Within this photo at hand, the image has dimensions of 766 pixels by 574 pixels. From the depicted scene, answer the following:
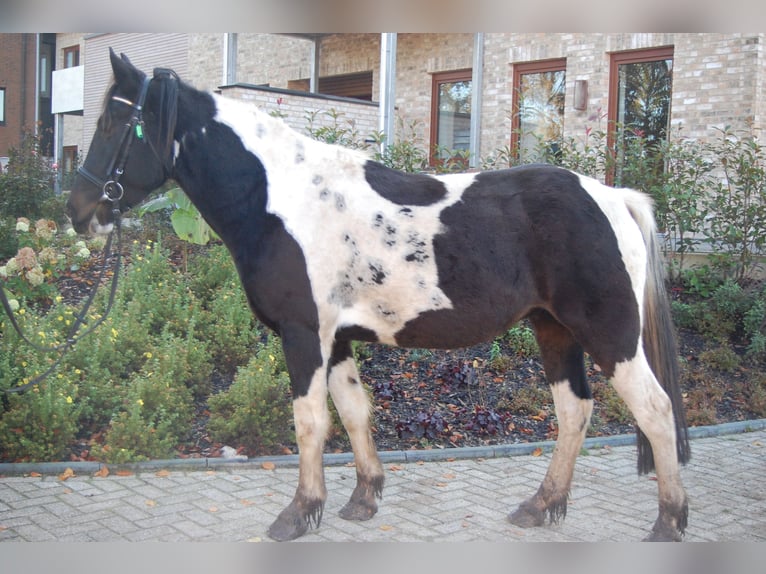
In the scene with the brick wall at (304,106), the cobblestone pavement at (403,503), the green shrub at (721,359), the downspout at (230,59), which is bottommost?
the cobblestone pavement at (403,503)

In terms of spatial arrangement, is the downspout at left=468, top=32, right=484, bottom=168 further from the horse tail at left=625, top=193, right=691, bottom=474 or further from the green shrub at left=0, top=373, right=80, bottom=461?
the green shrub at left=0, top=373, right=80, bottom=461

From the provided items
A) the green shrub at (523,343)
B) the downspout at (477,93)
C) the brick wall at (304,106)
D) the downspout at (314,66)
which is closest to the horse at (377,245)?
the green shrub at (523,343)

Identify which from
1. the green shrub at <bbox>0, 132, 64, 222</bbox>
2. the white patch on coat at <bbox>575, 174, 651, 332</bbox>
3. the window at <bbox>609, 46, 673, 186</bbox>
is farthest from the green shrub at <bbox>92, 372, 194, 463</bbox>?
the window at <bbox>609, 46, 673, 186</bbox>

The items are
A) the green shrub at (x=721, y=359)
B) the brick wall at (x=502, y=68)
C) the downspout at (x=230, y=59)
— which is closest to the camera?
the green shrub at (x=721, y=359)

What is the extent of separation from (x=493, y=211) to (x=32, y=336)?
421 centimetres

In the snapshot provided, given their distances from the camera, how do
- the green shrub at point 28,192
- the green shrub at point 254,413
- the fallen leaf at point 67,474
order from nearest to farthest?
the fallen leaf at point 67,474, the green shrub at point 254,413, the green shrub at point 28,192

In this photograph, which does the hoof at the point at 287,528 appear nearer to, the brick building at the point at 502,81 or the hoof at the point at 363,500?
the hoof at the point at 363,500

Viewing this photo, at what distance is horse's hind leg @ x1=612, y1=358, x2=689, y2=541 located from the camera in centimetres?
418

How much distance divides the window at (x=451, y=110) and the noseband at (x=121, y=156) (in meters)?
11.8

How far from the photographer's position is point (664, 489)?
423 centimetres

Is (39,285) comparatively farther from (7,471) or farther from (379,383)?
(379,383)

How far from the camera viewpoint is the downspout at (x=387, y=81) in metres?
13.7

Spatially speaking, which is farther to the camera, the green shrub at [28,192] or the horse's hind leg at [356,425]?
the green shrub at [28,192]
